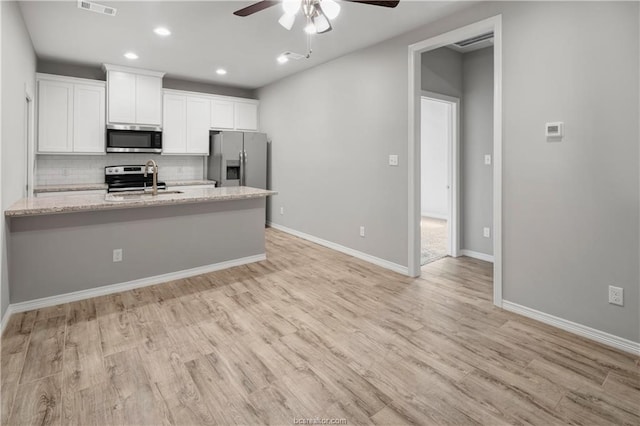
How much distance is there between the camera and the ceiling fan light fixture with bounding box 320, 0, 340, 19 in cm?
223

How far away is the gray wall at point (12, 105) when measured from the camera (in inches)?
102

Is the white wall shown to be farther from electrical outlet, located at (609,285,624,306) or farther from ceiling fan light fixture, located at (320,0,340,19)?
ceiling fan light fixture, located at (320,0,340,19)

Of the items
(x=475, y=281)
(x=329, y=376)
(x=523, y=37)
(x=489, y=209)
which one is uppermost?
(x=523, y=37)

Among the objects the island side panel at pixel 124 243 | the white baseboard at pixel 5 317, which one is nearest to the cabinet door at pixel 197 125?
the island side panel at pixel 124 243

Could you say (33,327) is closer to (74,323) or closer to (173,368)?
(74,323)

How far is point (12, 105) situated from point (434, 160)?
24.1ft

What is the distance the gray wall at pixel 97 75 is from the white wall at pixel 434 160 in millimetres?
4342

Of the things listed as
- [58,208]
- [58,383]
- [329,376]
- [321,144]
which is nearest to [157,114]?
[321,144]

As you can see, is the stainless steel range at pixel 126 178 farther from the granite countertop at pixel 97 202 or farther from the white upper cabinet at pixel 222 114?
the granite countertop at pixel 97 202

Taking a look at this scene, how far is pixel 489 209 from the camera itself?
173 inches

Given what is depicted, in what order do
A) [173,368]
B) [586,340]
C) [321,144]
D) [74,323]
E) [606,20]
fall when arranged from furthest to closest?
[321,144] < [74,323] < [586,340] < [606,20] < [173,368]

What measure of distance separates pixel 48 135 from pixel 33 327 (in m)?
3.19

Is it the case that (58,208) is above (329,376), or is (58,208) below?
above

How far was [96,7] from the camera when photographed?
10.2 ft
